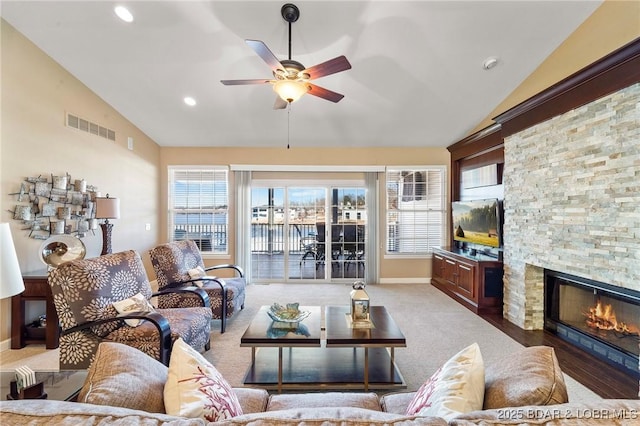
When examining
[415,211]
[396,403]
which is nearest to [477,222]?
[415,211]

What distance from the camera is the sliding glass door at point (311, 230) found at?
6.05m

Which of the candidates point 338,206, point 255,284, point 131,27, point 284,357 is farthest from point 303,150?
point 284,357

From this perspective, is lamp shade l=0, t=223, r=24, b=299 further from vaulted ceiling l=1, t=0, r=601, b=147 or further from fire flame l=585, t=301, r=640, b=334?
fire flame l=585, t=301, r=640, b=334

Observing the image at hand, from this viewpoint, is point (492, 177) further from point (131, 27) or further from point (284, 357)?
point (131, 27)

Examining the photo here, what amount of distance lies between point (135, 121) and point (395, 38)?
4.31 m

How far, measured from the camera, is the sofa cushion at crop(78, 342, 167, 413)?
3.00 ft

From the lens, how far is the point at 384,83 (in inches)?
159

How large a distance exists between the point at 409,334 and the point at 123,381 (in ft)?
10.4

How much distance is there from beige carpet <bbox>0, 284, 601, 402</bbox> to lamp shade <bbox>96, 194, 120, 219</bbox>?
159cm

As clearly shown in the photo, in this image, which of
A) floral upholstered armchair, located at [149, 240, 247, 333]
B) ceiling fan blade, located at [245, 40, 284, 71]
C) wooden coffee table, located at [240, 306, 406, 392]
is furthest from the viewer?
floral upholstered armchair, located at [149, 240, 247, 333]

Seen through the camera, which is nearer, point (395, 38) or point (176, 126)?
point (395, 38)

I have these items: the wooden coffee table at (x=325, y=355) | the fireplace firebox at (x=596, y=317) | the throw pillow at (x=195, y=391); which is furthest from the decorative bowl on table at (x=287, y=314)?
the fireplace firebox at (x=596, y=317)

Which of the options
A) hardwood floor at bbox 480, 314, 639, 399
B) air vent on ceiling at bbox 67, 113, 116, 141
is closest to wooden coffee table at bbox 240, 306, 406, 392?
hardwood floor at bbox 480, 314, 639, 399

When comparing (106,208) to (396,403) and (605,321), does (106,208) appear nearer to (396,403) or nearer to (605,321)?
(396,403)
